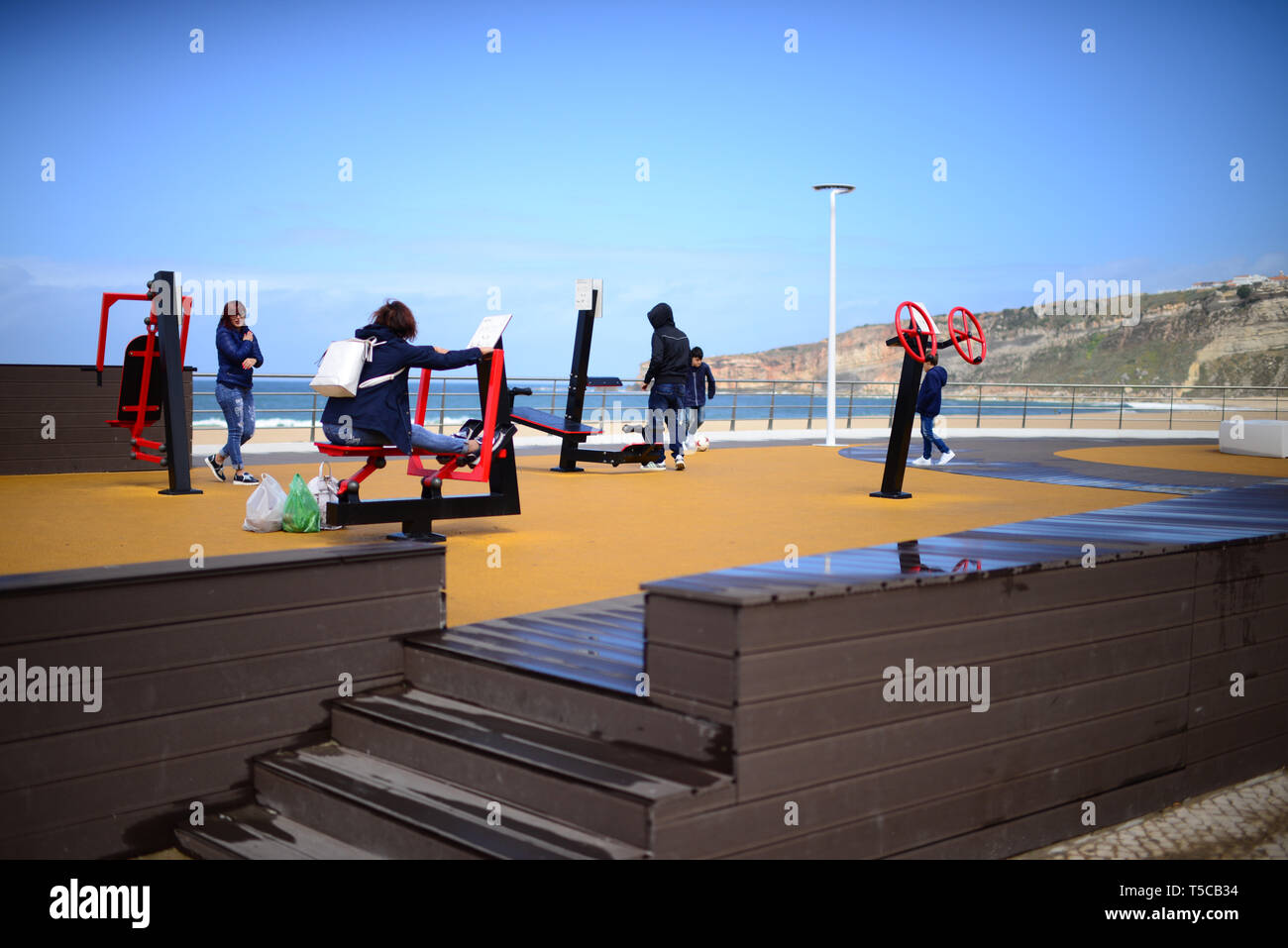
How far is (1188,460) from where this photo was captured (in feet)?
55.0

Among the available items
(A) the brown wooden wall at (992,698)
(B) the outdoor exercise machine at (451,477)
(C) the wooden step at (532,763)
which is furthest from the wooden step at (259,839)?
(B) the outdoor exercise machine at (451,477)

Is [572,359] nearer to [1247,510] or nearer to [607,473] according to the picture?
[607,473]

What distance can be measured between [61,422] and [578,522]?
7.63m

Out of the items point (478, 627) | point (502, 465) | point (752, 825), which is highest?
point (502, 465)

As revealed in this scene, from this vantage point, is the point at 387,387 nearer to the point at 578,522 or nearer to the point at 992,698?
the point at 578,522

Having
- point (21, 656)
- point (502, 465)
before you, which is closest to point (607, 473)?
point (502, 465)

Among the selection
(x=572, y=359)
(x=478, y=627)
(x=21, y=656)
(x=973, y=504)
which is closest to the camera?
(x=21, y=656)

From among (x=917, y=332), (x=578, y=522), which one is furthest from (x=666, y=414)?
(x=578, y=522)

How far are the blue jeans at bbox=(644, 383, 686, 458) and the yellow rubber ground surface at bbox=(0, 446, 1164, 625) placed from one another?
22.6 inches

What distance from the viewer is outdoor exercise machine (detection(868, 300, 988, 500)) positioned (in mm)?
9945

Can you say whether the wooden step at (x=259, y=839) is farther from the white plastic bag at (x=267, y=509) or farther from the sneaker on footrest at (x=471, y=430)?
the sneaker on footrest at (x=471, y=430)

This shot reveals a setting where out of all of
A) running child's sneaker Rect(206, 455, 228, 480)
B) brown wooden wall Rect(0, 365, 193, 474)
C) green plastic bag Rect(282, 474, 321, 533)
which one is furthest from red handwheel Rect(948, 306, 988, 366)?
brown wooden wall Rect(0, 365, 193, 474)

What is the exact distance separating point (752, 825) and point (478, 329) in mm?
5190

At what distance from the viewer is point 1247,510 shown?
20.6 ft
